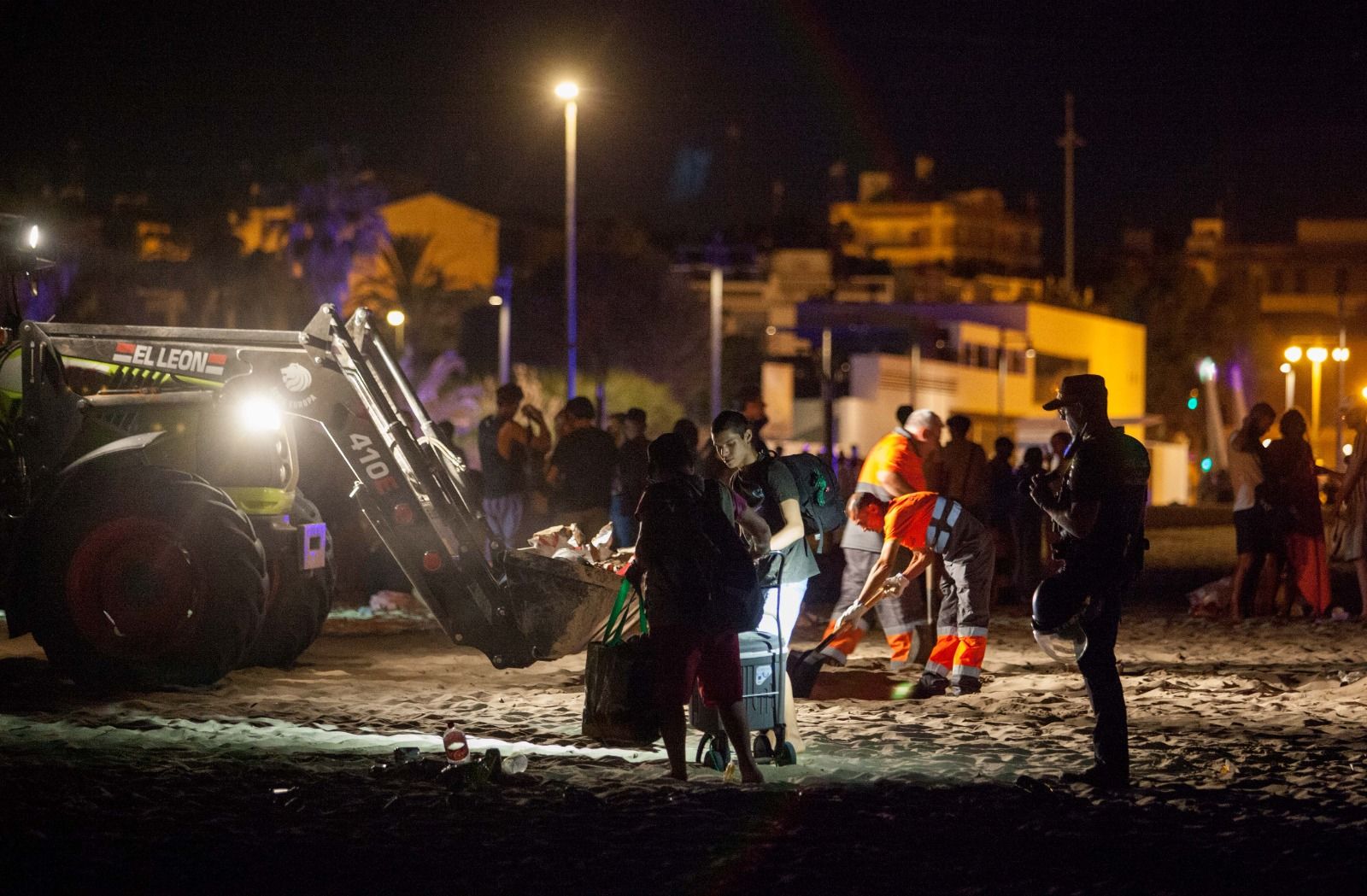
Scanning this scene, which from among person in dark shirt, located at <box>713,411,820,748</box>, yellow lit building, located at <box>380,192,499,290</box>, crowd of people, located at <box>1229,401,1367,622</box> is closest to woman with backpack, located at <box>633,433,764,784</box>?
person in dark shirt, located at <box>713,411,820,748</box>

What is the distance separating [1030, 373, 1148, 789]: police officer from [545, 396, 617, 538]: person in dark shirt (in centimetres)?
851

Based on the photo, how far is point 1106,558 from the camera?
28.8 ft

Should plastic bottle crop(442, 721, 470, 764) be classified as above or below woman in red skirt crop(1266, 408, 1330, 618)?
below

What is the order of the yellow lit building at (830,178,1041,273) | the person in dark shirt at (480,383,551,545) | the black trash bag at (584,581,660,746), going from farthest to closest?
the yellow lit building at (830,178,1041,273), the person in dark shirt at (480,383,551,545), the black trash bag at (584,581,660,746)

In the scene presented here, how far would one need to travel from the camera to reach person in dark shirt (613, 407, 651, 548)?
17.2 metres

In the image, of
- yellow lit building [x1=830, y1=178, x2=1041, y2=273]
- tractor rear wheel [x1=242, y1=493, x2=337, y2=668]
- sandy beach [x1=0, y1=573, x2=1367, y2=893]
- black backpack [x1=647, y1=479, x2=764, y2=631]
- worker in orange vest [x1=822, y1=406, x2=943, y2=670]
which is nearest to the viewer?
sandy beach [x1=0, y1=573, x2=1367, y2=893]

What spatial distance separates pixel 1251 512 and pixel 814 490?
887cm

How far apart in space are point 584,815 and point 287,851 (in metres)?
1.36

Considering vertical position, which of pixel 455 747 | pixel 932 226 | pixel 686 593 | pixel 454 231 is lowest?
pixel 455 747

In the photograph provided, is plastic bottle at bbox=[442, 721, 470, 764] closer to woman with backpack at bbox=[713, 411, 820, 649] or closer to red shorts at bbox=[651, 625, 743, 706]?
red shorts at bbox=[651, 625, 743, 706]

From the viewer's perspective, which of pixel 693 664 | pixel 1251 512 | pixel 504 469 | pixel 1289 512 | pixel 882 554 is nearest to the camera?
pixel 693 664

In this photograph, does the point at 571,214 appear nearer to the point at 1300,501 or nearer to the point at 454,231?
the point at 1300,501

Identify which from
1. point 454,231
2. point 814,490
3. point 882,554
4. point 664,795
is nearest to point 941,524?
point 882,554

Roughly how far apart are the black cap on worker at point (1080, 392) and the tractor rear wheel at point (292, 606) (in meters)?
6.46
